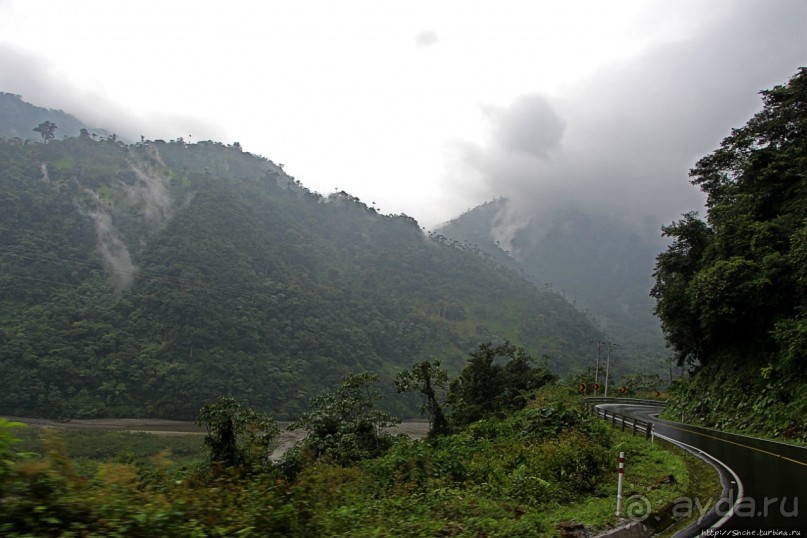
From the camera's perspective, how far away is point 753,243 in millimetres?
24453

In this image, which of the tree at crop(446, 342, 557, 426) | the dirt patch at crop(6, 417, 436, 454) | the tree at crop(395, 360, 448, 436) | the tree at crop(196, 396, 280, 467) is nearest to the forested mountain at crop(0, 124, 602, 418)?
the dirt patch at crop(6, 417, 436, 454)

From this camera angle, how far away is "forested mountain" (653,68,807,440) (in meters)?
Result: 21.8

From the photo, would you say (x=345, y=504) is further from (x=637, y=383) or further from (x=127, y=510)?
(x=637, y=383)

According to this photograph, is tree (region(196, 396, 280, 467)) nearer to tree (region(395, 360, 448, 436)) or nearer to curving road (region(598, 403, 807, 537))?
tree (region(395, 360, 448, 436))

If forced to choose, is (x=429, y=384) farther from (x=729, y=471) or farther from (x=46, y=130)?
(x=46, y=130)

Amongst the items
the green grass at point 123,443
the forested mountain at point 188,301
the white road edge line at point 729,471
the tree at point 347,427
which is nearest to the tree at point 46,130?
the forested mountain at point 188,301

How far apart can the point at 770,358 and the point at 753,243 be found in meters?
6.07

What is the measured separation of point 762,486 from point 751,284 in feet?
53.4

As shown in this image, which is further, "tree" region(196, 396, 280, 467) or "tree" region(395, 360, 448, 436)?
"tree" region(395, 360, 448, 436)

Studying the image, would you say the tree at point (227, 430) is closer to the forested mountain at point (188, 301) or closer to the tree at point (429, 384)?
the tree at point (429, 384)

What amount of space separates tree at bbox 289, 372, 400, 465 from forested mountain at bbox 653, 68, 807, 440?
19827 millimetres

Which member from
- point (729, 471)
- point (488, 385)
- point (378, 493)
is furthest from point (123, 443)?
point (729, 471)

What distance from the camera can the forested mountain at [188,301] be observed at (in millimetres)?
73250

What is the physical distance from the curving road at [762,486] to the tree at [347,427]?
15783 mm
